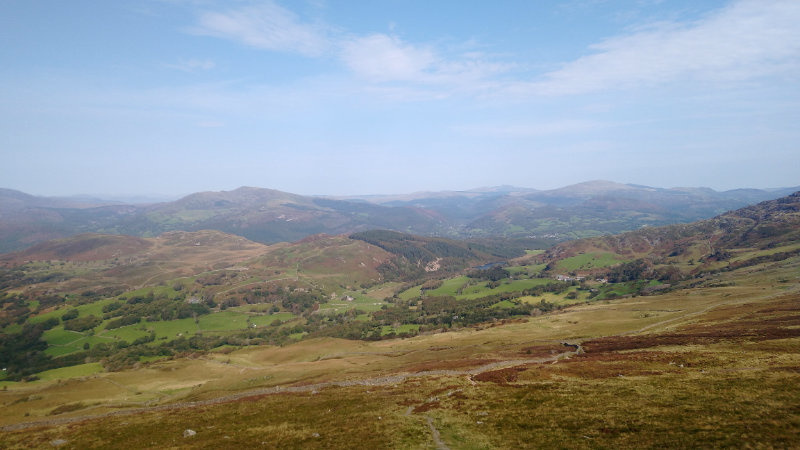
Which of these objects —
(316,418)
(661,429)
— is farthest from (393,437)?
(661,429)

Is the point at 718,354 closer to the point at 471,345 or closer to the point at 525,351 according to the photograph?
the point at 525,351

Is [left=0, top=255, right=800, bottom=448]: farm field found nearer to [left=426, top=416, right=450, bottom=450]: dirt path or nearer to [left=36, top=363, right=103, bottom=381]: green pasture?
[left=426, top=416, right=450, bottom=450]: dirt path

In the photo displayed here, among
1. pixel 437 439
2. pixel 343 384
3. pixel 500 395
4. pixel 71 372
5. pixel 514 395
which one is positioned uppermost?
pixel 437 439

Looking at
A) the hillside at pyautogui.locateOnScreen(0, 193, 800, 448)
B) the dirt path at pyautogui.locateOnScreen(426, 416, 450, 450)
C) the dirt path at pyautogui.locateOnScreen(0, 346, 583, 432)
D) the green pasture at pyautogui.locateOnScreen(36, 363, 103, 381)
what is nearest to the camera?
the hillside at pyautogui.locateOnScreen(0, 193, 800, 448)

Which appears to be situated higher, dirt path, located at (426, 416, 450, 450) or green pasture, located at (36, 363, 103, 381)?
dirt path, located at (426, 416, 450, 450)

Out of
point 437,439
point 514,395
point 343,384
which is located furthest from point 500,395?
point 343,384

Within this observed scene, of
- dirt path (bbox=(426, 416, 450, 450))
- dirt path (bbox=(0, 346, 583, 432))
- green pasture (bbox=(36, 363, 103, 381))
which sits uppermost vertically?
dirt path (bbox=(426, 416, 450, 450))

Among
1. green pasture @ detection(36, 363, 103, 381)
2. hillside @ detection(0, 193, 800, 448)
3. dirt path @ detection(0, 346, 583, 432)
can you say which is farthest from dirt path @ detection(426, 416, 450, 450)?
green pasture @ detection(36, 363, 103, 381)

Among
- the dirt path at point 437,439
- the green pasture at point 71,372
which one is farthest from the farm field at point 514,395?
the green pasture at point 71,372

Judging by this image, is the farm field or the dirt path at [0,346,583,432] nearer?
the farm field

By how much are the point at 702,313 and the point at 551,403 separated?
9734cm

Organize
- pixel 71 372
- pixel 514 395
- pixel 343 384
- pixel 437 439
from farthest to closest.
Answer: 1. pixel 71 372
2. pixel 343 384
3. pixel 514 395
4. pixel 437 439

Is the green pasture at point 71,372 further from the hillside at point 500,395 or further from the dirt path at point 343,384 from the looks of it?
the dirt path at point 343,384

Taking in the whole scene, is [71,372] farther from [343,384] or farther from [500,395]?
[500,395]
